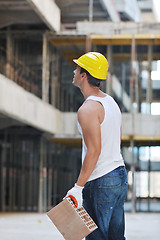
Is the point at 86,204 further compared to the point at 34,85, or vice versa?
the point at 34,85

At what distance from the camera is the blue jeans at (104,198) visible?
4.12 meters

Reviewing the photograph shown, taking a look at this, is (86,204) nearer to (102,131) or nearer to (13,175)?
(102,131)

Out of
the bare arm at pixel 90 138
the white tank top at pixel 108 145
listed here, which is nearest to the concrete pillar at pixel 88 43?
the white tank top at pixel 108 145

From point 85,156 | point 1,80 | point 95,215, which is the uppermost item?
point 1,80

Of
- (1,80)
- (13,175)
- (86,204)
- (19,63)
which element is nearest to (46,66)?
(19,63)

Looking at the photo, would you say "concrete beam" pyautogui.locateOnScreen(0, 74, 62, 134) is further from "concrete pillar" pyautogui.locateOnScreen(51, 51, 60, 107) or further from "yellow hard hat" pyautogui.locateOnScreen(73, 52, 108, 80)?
"yellow hard hat" pyautogui.locateOnScreen(73, 52, 108, 80)

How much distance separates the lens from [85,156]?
4031 mm

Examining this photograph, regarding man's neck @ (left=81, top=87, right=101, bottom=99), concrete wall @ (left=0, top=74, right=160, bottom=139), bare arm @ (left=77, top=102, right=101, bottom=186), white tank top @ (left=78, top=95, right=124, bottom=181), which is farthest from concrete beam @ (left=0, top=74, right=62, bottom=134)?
bare arm @ (left=77, top=102, right=101, bottom=186)

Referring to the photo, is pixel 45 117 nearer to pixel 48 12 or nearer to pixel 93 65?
pixel 48 12

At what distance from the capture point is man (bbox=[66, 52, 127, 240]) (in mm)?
4020

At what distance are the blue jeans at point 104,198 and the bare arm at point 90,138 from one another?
0.53 feet

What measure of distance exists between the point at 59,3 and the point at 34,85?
546 cm

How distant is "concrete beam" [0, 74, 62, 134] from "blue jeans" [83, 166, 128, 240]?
13.8 metres

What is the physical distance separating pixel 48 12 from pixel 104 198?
64.8ft
